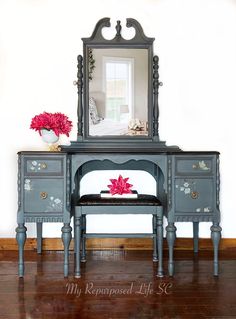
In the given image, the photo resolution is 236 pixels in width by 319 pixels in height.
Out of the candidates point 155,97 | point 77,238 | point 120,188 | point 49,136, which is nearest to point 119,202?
point 120,188

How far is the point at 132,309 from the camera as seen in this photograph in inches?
94.3

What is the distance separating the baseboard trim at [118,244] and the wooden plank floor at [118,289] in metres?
0.15

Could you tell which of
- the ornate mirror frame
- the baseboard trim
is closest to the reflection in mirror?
the ornate mirror frame

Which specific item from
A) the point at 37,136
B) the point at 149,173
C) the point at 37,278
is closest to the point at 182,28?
the point at 149,173

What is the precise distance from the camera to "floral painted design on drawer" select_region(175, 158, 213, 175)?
294 centimetres

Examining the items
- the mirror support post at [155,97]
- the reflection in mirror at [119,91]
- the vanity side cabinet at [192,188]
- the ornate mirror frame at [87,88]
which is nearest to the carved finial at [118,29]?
the ornate mirror frame at [87,88]

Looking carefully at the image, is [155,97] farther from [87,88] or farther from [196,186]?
[196,186]

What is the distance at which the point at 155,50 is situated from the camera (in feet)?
11.6

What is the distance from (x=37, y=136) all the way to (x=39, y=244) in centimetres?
85

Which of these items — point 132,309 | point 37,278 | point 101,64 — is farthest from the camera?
point 101,64

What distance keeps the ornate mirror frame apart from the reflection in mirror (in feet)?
0.10

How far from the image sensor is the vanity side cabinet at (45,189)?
2.93 metres

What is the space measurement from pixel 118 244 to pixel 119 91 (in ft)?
4.01

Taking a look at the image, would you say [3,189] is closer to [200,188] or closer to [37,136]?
[37,136]
